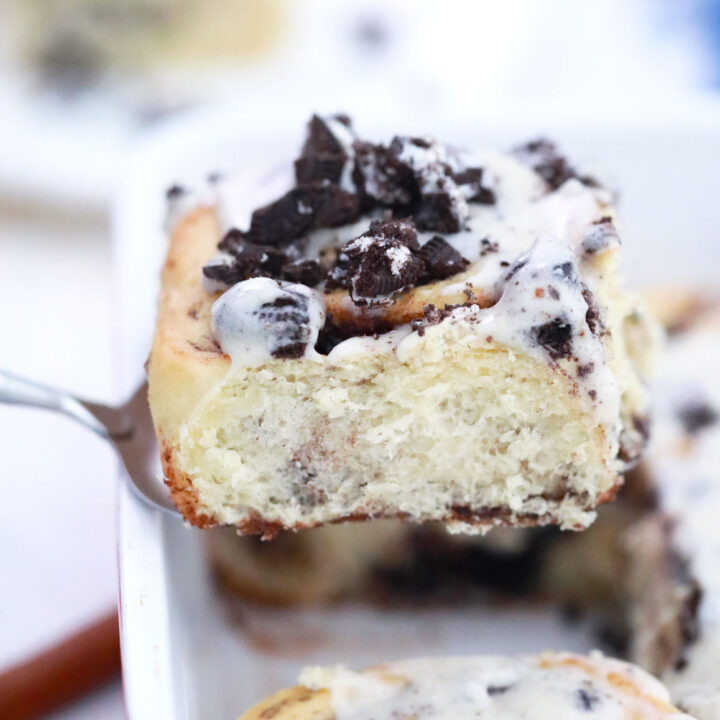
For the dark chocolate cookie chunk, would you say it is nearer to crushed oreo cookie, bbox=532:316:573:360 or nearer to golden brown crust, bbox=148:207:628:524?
golden brown crust, bbox=148:207:628:524

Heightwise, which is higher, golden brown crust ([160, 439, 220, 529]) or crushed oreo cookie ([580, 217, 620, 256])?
crushed oreo cookie ([580, 217, 620, 256])

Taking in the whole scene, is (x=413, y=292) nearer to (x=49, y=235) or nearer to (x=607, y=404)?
(x=607, y=404)

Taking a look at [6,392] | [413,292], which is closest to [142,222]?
[6,392]

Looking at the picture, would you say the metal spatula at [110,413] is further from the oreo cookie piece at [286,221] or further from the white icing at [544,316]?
the white icing at [544,316]

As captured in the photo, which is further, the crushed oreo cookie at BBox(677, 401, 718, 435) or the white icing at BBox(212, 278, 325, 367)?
the crushed oreo cookie at BBox(677, 401, 718, 435)

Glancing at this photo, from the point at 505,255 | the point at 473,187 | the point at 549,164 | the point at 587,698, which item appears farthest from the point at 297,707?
the point at 549,164

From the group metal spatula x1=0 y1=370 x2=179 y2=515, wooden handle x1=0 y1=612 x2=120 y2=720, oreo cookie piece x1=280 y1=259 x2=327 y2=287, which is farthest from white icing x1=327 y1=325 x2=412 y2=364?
wooden handle x1=0 y1=612 x2=120 y2=720

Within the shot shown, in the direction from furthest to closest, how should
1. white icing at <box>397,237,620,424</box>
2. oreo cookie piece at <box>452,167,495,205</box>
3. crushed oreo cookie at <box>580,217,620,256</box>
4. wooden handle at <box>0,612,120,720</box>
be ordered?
wooden handle at <box>0,612,120,720</box>
oreo cookie piece at <box>452,167,495,205</box>
crushed oreo cookie at <box>580,217,620,256</box>
white icing at <box>397,237,620,424</box>
